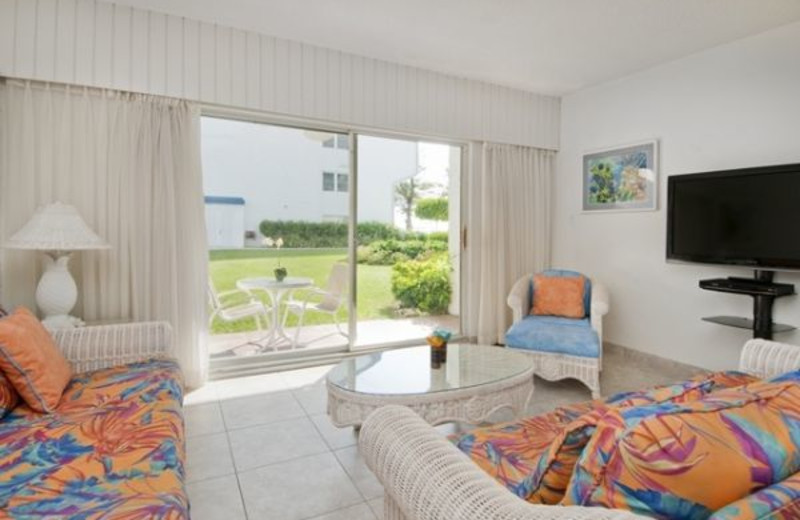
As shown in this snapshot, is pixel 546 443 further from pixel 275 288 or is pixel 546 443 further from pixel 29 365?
pixel 275 288

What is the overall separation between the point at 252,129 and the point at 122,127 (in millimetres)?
987

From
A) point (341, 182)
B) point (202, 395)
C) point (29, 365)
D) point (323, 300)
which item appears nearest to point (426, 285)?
point (323, 300)

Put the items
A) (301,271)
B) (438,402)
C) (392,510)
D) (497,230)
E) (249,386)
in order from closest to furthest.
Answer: (392,510) < (438,402) < (249,386) < (301,271) < (497,230)

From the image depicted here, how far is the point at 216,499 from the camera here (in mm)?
1960

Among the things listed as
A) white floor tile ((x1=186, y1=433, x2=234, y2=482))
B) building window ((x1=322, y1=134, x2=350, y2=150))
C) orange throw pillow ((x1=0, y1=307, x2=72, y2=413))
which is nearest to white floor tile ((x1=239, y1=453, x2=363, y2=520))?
white floor tile ((x1=186, y1=433, x2=234, y2=482))

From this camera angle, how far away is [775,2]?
2842 mm

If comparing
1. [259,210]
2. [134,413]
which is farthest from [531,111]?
[134,413]

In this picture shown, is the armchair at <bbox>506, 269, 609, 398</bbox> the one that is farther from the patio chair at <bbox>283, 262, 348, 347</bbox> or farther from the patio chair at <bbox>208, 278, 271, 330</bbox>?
the patio chair at <bbox>208, 278, 271, 330</bbox>

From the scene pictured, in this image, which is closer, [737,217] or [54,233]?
[54,233]

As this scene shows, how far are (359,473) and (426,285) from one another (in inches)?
109

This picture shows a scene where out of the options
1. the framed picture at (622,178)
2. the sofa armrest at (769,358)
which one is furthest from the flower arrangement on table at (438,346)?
the framed picture at (622,178)

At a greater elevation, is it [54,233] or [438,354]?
[54,233]

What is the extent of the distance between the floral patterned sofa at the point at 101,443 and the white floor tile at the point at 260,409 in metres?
0.66

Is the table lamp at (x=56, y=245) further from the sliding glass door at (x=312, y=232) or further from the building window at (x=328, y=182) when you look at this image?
the building window at (x=328, y=182)
